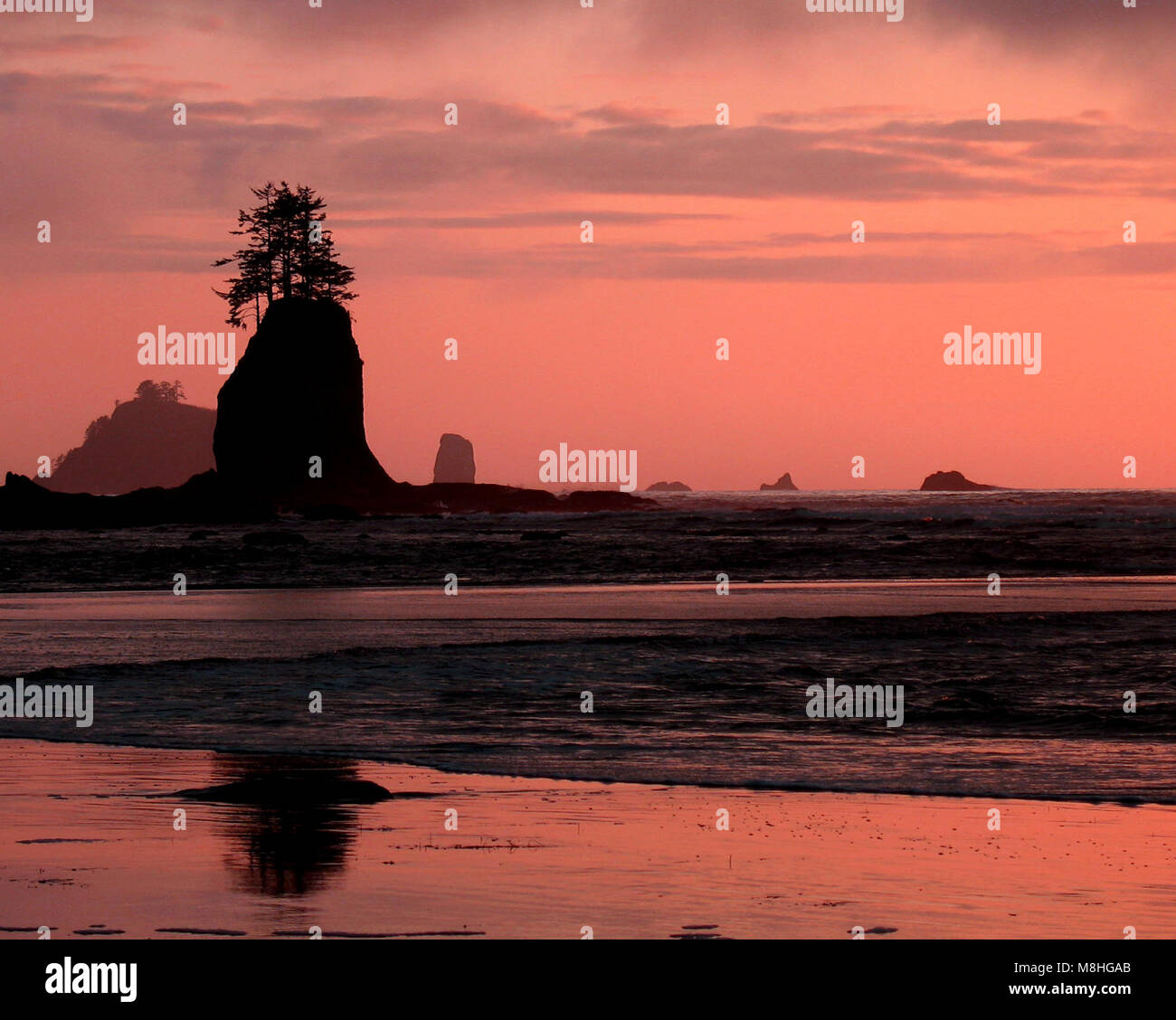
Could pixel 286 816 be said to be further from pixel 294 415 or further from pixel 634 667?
pixel 294 415

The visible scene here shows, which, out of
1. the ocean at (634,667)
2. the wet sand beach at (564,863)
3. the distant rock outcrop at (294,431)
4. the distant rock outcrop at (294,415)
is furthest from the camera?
the distant rock outcrop at (294,415)

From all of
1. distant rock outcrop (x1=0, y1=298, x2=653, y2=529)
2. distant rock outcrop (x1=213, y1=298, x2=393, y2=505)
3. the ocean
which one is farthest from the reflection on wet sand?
distant rock outcrop (x1=213, y1=298, x2=393, y2=505)

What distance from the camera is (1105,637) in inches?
1053

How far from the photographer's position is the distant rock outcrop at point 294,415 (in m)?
108

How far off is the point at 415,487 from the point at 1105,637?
96.3 meters

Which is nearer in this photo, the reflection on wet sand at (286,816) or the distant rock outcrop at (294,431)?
the reflection on wet sand at (286,816)

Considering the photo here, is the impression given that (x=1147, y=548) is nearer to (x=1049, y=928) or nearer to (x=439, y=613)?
(x=439, y=613)

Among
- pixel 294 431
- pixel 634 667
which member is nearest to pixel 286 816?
pixel 634 667

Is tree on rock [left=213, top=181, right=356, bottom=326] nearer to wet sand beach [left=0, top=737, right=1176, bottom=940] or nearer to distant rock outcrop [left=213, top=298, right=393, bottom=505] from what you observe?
distant rock outcrop [left=213, top=298, right=393, bottom=505]

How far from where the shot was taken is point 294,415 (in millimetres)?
109000

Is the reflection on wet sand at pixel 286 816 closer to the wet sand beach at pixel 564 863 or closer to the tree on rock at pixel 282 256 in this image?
the wet sand beach at pixel 564 863

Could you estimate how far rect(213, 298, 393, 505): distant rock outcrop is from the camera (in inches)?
4267

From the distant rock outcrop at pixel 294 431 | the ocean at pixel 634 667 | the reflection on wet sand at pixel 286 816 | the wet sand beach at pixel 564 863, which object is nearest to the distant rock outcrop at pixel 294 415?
the distant rock outcrop at pixel 294 431
